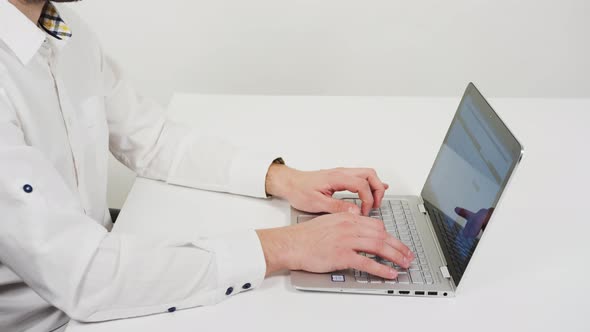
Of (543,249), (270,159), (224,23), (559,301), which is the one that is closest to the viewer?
(559,301)

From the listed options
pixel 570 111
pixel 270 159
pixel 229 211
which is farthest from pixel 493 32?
pixel 229 211

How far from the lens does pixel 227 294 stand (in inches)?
35.1

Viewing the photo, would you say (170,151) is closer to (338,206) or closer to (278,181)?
(278,181)

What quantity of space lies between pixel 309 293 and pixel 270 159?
13.4 inches

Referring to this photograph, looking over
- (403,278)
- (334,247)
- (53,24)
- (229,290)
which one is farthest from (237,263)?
(53,24)

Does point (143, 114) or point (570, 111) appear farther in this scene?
point (570, 111)

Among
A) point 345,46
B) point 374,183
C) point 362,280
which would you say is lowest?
point 362,280

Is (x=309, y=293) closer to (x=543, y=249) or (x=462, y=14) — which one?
(x=543, y=249)

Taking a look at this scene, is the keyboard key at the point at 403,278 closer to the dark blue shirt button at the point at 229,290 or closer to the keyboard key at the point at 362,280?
the keyboard key at the point at 362,280

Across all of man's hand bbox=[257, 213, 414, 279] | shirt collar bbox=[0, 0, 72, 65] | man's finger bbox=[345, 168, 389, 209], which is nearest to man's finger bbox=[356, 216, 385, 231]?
man's hand bbox=[257, 213, 414, 279]

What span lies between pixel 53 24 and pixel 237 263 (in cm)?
51

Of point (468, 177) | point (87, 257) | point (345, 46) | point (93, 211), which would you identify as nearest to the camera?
point (87, 257)

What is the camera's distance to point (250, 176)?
1.13 metres

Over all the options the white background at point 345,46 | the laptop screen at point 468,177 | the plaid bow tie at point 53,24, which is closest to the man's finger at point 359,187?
the laptop screen at point 468,177
